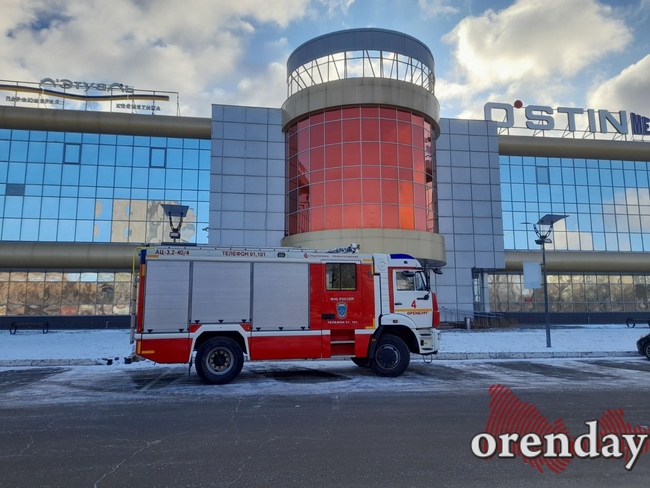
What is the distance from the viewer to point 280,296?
11336 mm

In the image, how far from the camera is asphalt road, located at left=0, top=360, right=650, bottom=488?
4.77 metres

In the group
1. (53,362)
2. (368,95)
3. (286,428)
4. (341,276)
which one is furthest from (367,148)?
(286,428)

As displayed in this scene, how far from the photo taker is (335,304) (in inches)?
457

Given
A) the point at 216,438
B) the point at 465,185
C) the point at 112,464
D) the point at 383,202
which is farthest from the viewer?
the point at 465,185

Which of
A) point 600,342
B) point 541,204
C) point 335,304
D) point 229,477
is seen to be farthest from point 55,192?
point 541,204

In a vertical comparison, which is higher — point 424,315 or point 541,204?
point 541,204

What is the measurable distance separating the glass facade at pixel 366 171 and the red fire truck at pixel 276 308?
13634mm

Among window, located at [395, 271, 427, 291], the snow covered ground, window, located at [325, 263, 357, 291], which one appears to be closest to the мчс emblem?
window, located at [325, 263, 357, 291]

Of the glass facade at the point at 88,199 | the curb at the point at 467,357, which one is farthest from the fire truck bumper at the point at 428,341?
the glass facade at the point at 88,199

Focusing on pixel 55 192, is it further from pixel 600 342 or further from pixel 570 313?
pixel 570 313

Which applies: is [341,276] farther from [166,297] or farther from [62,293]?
[62,293]

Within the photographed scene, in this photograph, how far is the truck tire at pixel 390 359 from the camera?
11.5 meters

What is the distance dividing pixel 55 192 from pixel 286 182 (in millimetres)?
16515

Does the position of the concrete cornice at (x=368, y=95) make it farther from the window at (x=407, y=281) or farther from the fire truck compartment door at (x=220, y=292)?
the fire truck compartment door at (x=220, y=292)
